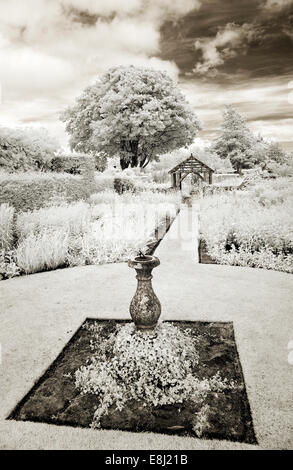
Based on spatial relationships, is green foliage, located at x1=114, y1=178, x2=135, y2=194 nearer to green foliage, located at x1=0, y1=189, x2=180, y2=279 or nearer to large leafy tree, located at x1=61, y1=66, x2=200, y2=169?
large leafy tree, located at x1=61, y1=66, x2=200, y2=169

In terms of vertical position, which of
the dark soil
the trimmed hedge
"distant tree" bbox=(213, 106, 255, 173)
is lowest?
the dark soil

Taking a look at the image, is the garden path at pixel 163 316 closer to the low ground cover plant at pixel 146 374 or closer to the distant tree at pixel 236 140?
the low ground cover plant at pixel 146 374

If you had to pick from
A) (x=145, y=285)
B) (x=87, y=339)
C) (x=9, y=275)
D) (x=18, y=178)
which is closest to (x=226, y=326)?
(x=145, y=285)

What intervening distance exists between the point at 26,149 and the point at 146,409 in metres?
12.7

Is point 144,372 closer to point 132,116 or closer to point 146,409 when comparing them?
point 146,409

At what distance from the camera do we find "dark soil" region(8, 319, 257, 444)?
6.68 ft

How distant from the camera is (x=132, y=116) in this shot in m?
22.7

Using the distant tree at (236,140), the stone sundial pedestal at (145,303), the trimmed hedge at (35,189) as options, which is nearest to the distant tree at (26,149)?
the trimmed hedge at (35,189)

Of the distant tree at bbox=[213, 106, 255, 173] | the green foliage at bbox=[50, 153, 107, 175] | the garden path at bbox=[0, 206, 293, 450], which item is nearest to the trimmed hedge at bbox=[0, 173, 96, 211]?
the green foliage at bbox=[50, 153, 107, 175]

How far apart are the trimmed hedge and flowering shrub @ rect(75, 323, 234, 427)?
698cm

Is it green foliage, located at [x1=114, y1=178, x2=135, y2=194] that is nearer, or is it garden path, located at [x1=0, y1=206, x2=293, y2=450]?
garden path, located at [x1=0, y1=206, x2=293, y2=450]

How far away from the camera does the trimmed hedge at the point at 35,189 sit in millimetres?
8891

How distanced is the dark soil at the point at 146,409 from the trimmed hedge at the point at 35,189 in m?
7.11

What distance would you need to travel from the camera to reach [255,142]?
38.7m
